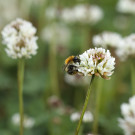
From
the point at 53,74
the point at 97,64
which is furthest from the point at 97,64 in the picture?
the point at 53,74

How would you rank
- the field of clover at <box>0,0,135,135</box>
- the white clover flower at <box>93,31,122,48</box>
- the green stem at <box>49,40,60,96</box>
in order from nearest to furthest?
1. the field of clover at <box>0,0,135,135</box>
2. the white clover flower at <box>93,31,122,48</box>
3. the green stem at <box>49,40,60,96</box>

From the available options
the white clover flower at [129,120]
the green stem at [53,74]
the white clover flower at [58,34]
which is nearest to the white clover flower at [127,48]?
the white clover flower at [129,120]

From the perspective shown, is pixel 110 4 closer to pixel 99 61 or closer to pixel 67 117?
pixel 67 117

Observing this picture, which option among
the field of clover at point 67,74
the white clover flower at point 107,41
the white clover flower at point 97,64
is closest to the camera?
the white clover flower at point 97,64

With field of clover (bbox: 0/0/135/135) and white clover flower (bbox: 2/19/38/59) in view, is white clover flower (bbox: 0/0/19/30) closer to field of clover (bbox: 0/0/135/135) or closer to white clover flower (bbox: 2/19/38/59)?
field of clover (bbox: 0/0/135/135)

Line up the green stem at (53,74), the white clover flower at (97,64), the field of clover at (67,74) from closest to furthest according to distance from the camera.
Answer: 1. the white clover flower at (97,64)
2. the field of clover at (67,74)
3. the green stem at (53,74)

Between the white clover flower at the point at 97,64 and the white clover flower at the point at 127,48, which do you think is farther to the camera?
the white clover flower at the point at 127,48

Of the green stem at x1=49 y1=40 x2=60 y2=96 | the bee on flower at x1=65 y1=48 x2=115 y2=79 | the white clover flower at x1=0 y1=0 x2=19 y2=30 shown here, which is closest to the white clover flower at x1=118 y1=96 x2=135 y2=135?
the bee on flower at x1=65 y1=48 x2=115 y2=79

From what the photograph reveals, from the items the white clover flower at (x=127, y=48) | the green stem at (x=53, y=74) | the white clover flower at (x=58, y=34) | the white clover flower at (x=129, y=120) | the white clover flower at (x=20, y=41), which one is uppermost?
the white clover flower at (x=58, y=34)

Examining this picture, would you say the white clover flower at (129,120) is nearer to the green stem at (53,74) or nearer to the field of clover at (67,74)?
the field of clover at (67,74)
